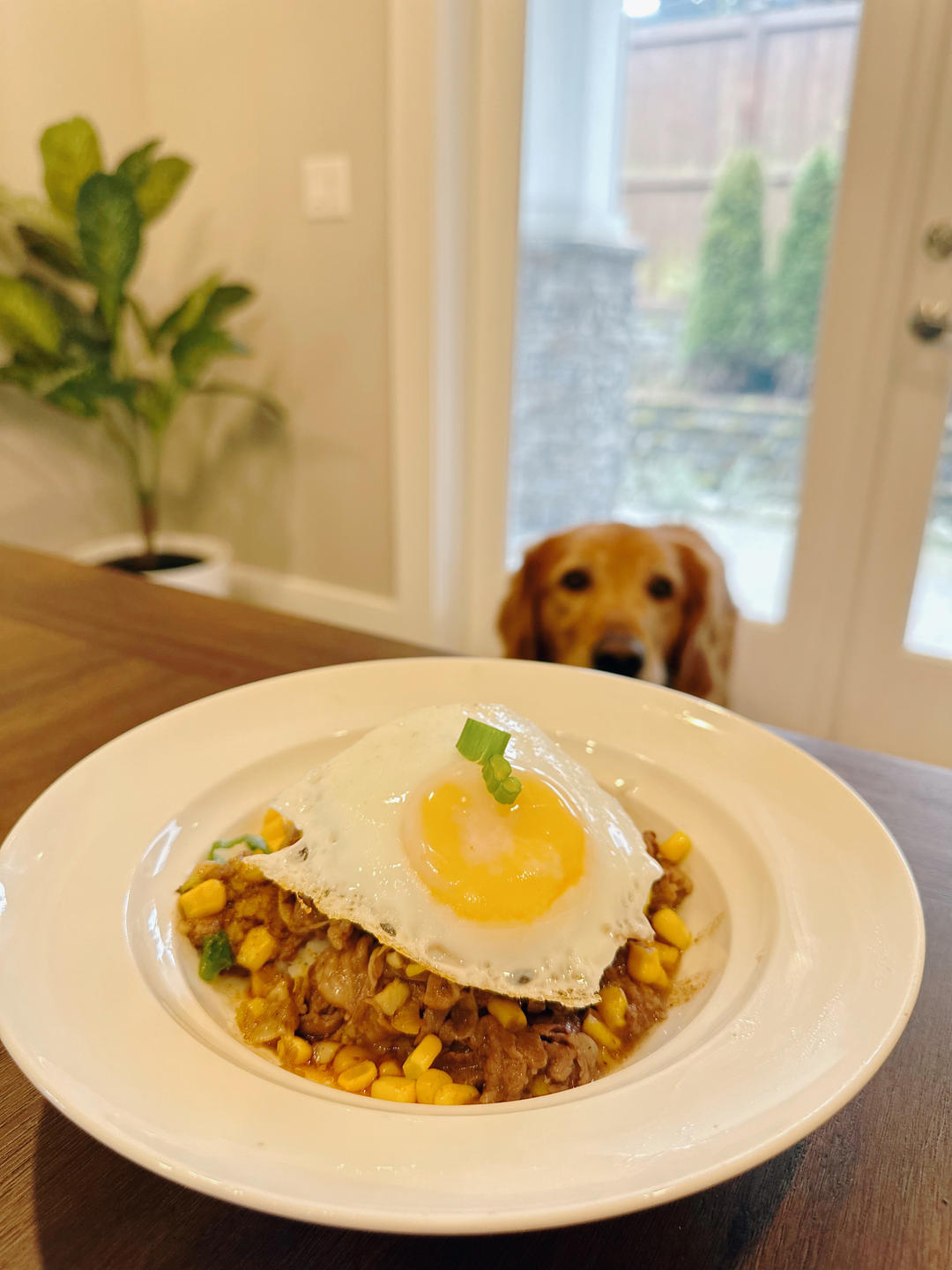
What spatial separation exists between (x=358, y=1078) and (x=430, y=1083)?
0.05 meters

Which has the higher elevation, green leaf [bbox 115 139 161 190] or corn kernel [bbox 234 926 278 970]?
green leaf [bbox 115 139 161 190]

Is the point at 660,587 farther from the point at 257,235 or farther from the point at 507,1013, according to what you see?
the point at 257,235

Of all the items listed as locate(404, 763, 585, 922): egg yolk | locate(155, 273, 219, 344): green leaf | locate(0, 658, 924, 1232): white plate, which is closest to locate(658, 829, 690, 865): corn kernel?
locate(0, 658, 924, 1232): white plate

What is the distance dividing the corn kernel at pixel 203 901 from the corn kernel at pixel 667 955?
0.32m

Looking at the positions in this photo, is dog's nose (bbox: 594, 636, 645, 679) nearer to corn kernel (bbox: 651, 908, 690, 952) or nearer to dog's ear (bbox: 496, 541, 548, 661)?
dog's ear (bbox: 496, 541, 548, 661)

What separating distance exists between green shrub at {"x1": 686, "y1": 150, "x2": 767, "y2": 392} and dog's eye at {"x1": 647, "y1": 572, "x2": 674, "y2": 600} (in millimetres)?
1030

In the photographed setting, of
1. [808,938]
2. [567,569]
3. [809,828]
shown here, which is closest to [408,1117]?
[808,938]

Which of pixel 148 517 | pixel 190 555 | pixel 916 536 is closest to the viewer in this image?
pixel 916 536

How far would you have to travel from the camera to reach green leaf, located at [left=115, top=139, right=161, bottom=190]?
230 cm

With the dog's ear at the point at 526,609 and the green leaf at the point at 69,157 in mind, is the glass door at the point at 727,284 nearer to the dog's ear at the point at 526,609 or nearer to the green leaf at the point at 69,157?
the dog's ear at the point at 526,609

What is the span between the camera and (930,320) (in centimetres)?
198

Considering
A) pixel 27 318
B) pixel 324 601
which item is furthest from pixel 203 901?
pixel 324 601

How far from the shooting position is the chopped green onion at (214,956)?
59 cm

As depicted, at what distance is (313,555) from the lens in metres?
3.13
